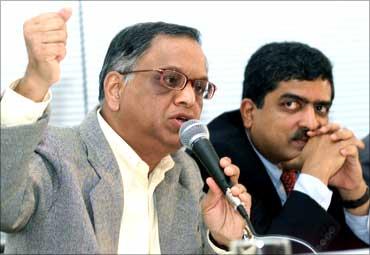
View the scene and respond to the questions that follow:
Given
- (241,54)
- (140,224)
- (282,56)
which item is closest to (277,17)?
(241,54)

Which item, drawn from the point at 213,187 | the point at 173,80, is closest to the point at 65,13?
the point at 173,80

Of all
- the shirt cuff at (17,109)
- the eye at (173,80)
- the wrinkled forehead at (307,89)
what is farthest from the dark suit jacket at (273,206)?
the shirt cuff at (17,109)

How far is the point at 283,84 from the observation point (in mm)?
2477

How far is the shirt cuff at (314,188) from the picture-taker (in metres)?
2.28

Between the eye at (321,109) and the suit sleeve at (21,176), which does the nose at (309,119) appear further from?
the suit sleeve at (21,176)

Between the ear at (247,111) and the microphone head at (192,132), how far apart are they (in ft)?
2.67

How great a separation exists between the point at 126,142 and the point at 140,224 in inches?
8.9

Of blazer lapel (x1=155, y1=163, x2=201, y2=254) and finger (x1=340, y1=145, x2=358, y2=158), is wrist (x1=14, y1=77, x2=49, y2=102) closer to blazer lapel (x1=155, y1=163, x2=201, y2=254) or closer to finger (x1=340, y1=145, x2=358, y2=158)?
blazer lapel (x1=155, y1=163, x2=201, y2=254)

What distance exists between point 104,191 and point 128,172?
14cm

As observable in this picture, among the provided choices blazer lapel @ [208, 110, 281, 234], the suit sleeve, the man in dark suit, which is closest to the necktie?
the man in dark suit

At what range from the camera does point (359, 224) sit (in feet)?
8.25

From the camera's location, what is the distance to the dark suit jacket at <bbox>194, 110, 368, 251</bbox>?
2195 mm

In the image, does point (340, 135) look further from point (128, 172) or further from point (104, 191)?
point (104, 191)

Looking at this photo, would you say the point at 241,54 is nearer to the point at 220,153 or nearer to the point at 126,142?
the point at 220,153
